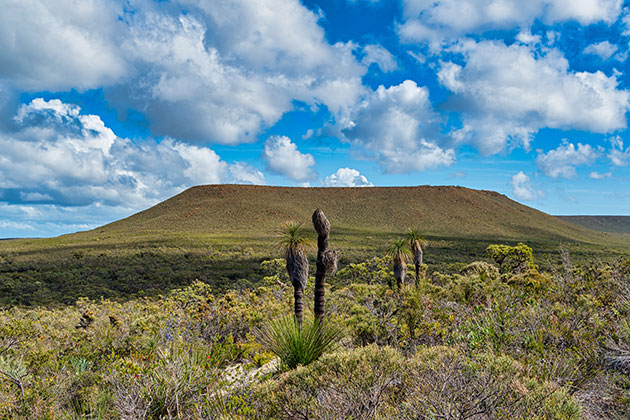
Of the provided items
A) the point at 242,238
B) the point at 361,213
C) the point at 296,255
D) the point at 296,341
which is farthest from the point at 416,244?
the point at 361,213

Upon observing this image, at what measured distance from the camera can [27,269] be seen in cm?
4178

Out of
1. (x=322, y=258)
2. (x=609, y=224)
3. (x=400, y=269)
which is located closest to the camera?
(x=322, y=258)

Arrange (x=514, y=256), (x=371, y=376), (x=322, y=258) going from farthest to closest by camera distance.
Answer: (x=514, y=256)
(x=322, y=258)
(x=371, y=376)

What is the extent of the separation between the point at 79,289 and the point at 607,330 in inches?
1383

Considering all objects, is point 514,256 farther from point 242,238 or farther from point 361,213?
point 361,213

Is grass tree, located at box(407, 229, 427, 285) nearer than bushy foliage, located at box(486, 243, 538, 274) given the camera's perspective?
Yes

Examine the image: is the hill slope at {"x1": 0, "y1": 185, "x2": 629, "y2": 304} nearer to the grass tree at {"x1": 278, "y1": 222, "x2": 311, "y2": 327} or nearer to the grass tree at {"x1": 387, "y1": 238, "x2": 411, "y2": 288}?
the grass tree at {"x1": 387, "y1": 238, "x2": 411, "y2": 288}

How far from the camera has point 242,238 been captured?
70562mm

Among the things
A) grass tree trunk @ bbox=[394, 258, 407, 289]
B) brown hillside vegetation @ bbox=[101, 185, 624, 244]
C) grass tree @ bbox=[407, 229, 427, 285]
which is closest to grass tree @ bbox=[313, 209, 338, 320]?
grass tree trunk @ bbox=[394, 258, 407, 289]

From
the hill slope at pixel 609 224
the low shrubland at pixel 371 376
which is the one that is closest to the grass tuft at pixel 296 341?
the low shrubland at pixel 371 376

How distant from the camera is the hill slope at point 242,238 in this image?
118 ft

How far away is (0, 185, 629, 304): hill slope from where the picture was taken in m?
36.0

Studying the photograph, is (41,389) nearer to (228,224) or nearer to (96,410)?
(96,410)

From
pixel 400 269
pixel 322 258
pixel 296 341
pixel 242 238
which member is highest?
pixel 242 238
